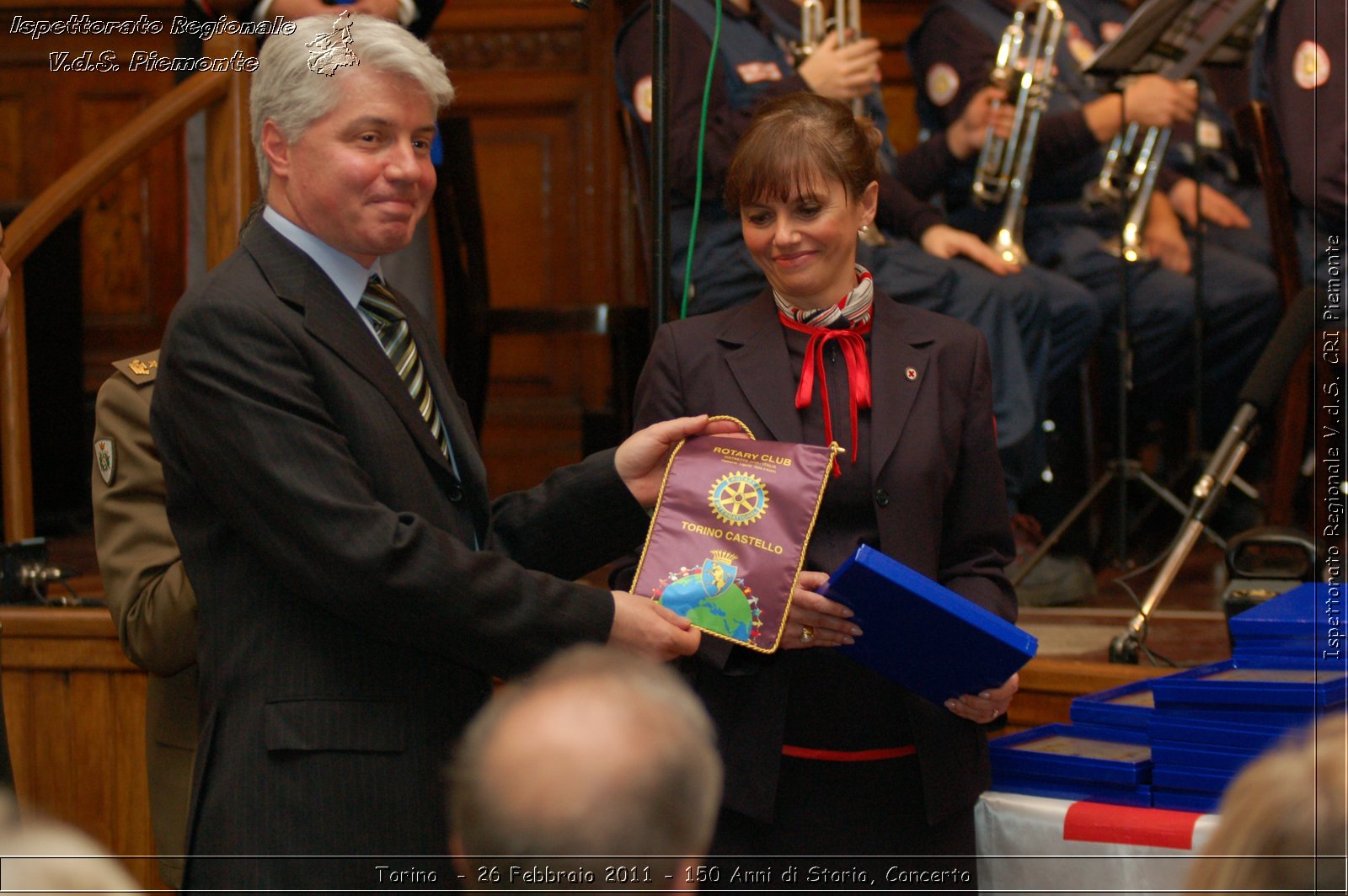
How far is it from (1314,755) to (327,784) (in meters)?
1.09

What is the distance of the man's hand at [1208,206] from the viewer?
4.82m

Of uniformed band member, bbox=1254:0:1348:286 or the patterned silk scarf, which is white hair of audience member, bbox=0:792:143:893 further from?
uniformed band member, bbox=1254:0:1348:286

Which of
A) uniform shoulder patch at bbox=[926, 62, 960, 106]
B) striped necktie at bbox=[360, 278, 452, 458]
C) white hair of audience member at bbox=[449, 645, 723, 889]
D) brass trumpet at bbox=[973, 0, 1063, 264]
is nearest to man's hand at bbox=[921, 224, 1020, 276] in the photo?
brass trumpet at bbox=[973, 0, 1063, 264]

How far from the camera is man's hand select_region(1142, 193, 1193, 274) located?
458 cm

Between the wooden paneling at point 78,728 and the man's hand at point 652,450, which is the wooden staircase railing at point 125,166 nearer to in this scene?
the wooden paneling at point 78,728

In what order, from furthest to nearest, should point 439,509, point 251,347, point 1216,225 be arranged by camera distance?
1. point 1216,225
2. point 439,509
3. point 251,347

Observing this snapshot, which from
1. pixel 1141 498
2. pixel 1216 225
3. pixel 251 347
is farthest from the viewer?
pixel 1216 225

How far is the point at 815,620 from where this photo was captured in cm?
196

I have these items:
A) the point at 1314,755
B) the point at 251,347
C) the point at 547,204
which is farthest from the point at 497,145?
the point at 1314,755

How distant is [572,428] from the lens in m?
5.64

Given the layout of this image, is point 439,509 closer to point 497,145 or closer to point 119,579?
point 119,579

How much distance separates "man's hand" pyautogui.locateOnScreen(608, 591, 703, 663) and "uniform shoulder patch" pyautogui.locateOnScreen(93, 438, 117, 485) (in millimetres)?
844

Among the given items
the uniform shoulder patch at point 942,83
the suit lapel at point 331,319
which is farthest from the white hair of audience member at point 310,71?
the uniform shoulder patch at point 942,83

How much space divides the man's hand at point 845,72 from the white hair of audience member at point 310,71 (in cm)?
195
